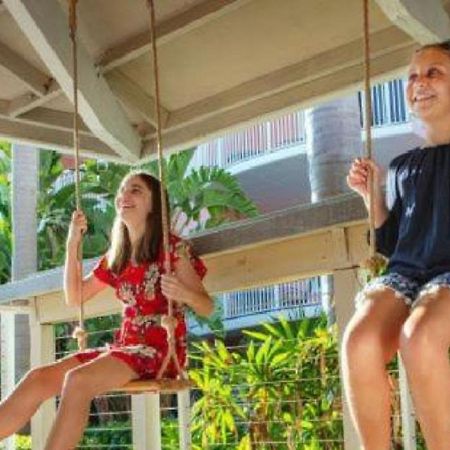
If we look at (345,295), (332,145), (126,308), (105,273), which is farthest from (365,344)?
(332,145)

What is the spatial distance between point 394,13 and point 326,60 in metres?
1.04

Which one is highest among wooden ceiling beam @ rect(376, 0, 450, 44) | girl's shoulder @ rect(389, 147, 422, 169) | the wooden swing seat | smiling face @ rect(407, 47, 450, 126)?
wooden ceiling beam @ rect(376, 0, 450, 44)

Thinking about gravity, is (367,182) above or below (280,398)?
above

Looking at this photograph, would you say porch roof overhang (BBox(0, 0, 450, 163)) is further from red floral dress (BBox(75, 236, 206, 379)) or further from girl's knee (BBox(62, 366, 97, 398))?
girl's knee (BBox(62, 366, 97, 398))

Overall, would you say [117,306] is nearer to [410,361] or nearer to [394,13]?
[394,13]

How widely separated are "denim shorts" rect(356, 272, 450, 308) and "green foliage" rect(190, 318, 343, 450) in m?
3.02

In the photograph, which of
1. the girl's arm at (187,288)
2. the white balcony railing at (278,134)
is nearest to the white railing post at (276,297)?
the white balcony railing at (278,134)

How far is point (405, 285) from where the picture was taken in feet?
9.34

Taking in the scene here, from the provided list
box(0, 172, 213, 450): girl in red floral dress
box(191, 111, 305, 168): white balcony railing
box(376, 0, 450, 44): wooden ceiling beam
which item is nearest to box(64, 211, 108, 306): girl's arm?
box(0, 172, 213, 450): girl in red floral dress

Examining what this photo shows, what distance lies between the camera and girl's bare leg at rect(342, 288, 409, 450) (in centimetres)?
260

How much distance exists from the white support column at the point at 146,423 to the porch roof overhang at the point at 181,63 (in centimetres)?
140

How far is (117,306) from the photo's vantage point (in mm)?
5398

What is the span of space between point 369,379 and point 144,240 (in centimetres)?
199

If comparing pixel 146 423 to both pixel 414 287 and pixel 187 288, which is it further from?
pixel 414 287
